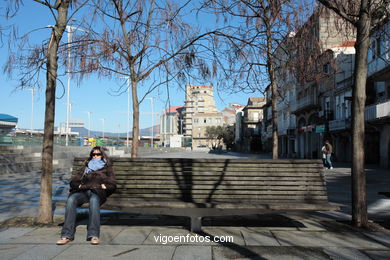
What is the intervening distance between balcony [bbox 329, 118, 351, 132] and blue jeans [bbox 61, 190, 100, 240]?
2640 cm

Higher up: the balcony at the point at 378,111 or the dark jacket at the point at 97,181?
the balcony at the point at 378,111

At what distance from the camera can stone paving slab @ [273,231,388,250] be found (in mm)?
4629

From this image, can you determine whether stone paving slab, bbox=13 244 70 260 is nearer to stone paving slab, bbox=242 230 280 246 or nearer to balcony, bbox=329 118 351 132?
stone paving slab, bbox=242 230 280 246

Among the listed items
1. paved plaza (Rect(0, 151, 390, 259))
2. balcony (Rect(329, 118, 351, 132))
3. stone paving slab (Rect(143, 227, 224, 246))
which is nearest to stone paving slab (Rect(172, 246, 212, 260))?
paved plaza (Rect(0, 151, 390, 259))

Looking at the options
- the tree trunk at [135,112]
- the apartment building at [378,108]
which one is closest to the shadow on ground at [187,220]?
the tree trunk at [135,112]

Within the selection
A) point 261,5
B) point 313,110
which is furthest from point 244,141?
point 261,5

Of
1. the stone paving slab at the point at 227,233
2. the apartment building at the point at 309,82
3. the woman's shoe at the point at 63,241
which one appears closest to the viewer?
the woman's shoe at the point at 63,241

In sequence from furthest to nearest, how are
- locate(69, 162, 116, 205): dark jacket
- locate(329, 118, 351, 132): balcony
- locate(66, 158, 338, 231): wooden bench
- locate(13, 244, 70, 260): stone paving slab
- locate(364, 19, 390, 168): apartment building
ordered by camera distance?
locate(329, 118, 351, 132): balcony, locate(364, 19, 390, 168): apartment building, locate(66, 158, 338, 231): wooden bench, locate(69, 162, 116, 205): dark jacket, locate(13, 244, 70, 260): stone paving slab

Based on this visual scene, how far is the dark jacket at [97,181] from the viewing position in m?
5.17

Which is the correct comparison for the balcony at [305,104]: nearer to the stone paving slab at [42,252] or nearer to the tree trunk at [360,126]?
the tree trunk at [360,126]

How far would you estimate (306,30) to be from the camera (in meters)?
7.18

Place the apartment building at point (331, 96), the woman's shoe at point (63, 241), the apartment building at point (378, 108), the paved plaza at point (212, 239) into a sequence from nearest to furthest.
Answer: the paved plaza at point (212, 239), the woman's shoe at point (63, 241), the apartment building at point (331, 96), the apartment building at point (378, 108)

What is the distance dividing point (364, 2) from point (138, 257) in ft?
16.4

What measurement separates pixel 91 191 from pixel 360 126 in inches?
166
